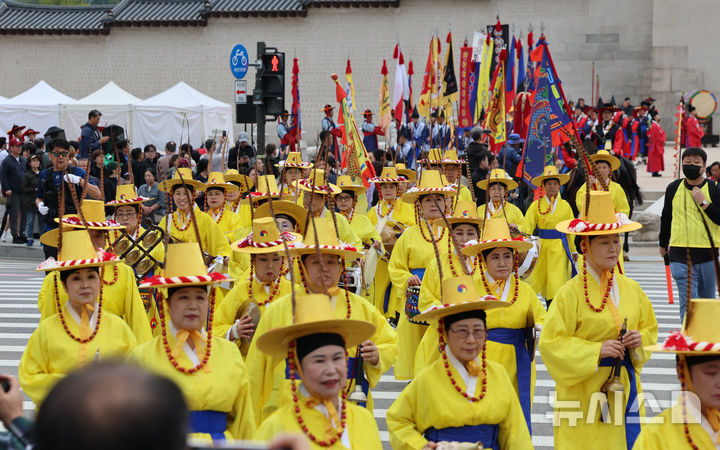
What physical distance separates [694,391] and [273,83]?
12832mm

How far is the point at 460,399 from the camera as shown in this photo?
455 cm

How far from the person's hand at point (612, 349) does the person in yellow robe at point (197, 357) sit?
191cm

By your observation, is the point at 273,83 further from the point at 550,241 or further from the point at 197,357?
the point at 197,357

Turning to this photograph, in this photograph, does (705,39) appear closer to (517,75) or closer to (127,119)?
(517,75)

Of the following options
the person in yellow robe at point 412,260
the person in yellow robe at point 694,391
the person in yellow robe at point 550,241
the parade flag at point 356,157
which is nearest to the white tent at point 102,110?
the parade flag at point 356,157

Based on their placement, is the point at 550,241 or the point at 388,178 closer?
the point at 550,241

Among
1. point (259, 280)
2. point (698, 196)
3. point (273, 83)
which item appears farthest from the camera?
point (273, 83)

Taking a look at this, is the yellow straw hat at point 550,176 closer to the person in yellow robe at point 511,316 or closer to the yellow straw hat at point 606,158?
the yellow straw hat at point 606,158

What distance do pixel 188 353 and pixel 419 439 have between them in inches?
43.4

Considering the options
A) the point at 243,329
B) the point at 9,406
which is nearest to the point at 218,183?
the point at 243,329

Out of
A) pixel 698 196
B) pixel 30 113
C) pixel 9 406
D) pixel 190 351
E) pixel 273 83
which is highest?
pixel 30 113

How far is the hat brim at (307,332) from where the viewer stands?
3982 mm

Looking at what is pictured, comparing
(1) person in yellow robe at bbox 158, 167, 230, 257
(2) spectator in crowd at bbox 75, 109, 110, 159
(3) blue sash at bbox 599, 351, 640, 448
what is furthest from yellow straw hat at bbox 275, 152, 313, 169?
(3) blue sash at bbox 599, 351, 640, 448


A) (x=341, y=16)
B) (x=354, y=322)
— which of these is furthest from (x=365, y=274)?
(x=341, y=16)
